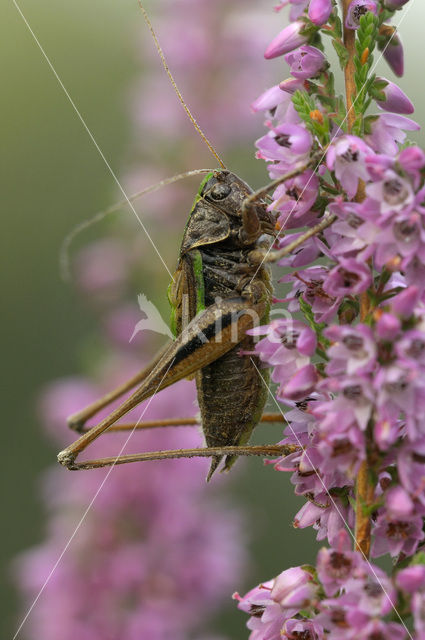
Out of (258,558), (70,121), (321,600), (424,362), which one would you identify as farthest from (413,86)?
(70,121)

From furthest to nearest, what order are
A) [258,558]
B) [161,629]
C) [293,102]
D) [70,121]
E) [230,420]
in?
1. [70,121]
2. [258,558]
3. [161,629]
4. [230,420]
5. [293,102]

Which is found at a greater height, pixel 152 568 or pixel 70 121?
pixel 70 121

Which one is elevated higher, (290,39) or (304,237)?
(290,39)

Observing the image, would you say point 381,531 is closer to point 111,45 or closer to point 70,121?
point 70,121

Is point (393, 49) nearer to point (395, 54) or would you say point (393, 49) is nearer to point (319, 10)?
point (395, 54)

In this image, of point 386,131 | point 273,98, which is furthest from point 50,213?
point 386,131

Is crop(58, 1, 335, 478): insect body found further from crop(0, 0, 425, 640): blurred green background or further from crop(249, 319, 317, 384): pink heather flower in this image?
crop(0, 0, 425, 640): blurred green background
